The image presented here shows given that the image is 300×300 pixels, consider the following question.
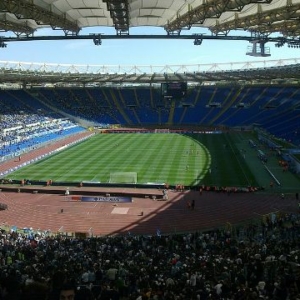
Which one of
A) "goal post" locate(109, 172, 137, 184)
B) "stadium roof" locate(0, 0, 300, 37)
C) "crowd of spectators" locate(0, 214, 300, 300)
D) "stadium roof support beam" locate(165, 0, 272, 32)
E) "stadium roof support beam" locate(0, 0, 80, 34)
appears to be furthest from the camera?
"goal post" locate(109, 172, 137, 184)

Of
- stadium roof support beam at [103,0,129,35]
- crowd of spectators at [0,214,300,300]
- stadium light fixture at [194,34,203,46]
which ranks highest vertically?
stadium roof support beam at [103,0,129,35]

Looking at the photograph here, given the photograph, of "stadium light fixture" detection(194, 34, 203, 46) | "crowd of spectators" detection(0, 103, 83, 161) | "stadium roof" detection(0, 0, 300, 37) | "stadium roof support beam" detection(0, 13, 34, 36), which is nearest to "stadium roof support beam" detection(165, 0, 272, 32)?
"stadium roof" detection(0, 0, 300, 37)

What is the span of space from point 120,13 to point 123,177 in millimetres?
25214

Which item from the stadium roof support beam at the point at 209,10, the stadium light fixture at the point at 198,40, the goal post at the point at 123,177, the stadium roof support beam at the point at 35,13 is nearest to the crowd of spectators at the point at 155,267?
the stadium light fixture at the point at 198,40

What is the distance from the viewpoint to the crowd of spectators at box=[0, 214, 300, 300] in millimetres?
9195

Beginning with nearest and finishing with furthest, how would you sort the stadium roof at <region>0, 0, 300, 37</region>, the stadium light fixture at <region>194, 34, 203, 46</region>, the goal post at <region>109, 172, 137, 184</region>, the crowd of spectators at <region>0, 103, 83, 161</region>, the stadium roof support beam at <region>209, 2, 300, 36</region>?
the stadium roof at <region>0, 0, 300, 37</region>
the stadium light fixture at <region>194, 34, 203, 46</region>
the stadium roof support beam at <region>209, 2, 300, 36</region>
the goal post at <region>109, 172, 137, 184</region>
the crowd of spectators at <region>0, 103, 83, 161</region>

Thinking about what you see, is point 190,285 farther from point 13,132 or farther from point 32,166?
point 13,132

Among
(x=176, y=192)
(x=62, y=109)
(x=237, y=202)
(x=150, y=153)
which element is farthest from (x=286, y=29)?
Result: (x=62, y=109)

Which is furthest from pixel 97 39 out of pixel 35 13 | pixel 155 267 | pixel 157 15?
pixel 155 267

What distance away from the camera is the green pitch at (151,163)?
41.7 metres

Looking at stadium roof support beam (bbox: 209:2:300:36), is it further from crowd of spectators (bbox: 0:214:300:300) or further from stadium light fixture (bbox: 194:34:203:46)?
crowd of spectators (bbox: 0:214:300:300)

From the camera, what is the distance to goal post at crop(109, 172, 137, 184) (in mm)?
40031

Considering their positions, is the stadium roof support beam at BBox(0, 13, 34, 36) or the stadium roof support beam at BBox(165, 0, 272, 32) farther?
the stadium roof support beam at BBox(0, 13, 34, 36)

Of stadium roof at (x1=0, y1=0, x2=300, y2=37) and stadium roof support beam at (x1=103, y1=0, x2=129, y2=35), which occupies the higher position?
stadium roof at (x1=0, y1=0, x2=300, y2=37)
